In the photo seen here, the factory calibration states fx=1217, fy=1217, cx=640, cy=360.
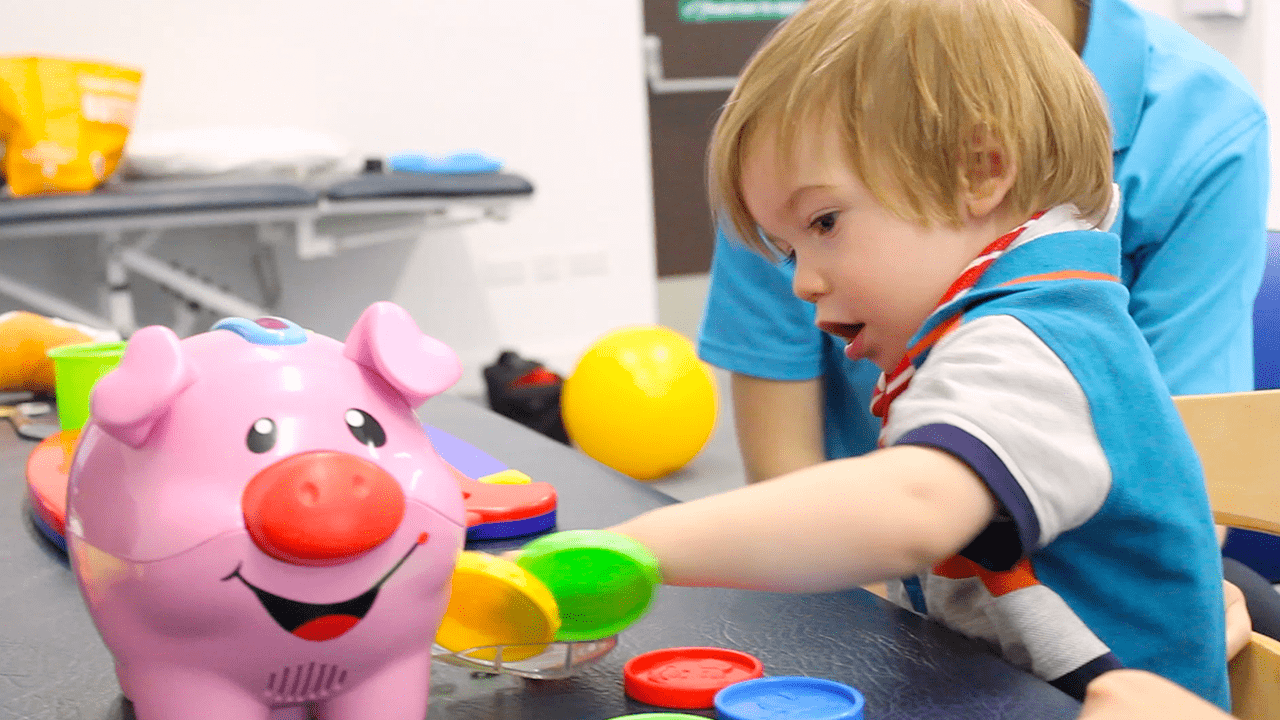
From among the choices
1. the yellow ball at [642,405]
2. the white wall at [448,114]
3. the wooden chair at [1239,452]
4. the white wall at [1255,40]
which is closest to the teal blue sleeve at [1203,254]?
the wooden chair at [1239,452]

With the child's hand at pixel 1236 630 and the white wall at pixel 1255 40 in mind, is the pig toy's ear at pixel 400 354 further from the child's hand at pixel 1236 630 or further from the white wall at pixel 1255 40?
the white wall at pixel 1255 40

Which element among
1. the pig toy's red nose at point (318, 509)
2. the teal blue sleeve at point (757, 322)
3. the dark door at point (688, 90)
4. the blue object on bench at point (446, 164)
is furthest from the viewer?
the dark door at point (688, 90)

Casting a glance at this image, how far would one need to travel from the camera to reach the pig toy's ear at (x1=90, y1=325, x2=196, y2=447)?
37 centimetres

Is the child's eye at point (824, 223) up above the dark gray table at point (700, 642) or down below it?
above

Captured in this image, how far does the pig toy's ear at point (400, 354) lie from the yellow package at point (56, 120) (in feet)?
7.78

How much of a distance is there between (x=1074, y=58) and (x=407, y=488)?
1.32 feet

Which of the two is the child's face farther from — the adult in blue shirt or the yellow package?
the yellow package

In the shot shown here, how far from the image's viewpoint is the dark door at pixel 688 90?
13.3ft

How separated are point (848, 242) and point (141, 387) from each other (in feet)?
1.14

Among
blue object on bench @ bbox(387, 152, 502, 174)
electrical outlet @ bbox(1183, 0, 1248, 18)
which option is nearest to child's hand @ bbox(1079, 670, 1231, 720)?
electrical outlet @ bbox(1183, 0, 1248, 18)

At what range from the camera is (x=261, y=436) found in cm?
37

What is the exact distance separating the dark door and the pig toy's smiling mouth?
3709mm

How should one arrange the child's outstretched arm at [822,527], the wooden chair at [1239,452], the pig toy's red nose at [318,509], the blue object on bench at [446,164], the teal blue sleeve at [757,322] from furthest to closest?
1. the blue object on bench at [446,164]
2. the teal blue sleeve at [757,322]
3. the wooden chair at [1239,452]
4. the child's outstretched arm at [822,527]
5. the pig toy's red nose at [318,509]

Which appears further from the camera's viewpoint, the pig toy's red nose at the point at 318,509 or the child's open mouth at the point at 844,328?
the child's open mouth at the point at 844,328
